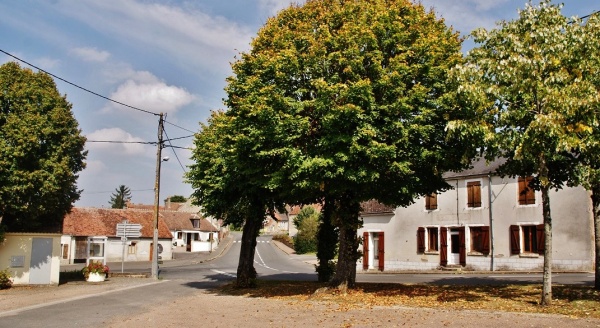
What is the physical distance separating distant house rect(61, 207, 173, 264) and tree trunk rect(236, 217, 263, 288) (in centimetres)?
2582

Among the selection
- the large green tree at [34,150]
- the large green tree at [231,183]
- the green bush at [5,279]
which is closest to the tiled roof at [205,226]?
the large green tree at [34,150]

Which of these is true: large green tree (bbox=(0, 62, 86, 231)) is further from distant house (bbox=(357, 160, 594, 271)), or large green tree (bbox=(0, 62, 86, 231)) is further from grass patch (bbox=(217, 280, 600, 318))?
distant house (bbox=(357, 160, 594, 271))

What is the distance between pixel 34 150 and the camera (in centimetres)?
2222

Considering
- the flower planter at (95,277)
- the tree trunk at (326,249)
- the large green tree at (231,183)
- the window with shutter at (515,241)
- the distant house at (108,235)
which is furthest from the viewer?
the distant house at (108,235)

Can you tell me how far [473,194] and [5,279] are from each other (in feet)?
85.7

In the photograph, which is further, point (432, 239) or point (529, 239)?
point (432, 239)

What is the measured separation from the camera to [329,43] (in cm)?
1567

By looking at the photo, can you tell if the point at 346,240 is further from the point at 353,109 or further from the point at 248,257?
the point at 248,257

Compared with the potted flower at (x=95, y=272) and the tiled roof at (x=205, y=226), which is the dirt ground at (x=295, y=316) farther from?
the tiled roof at (x=205, y=226)

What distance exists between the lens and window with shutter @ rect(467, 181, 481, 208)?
3055cm

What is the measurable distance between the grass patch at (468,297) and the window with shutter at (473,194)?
13333 millimetres

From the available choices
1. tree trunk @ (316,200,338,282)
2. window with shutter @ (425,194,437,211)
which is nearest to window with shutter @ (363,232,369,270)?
window with shutter @ (425,194,437,211)

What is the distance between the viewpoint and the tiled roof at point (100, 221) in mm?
49344

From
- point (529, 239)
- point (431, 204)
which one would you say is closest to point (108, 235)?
point (431, 204)
